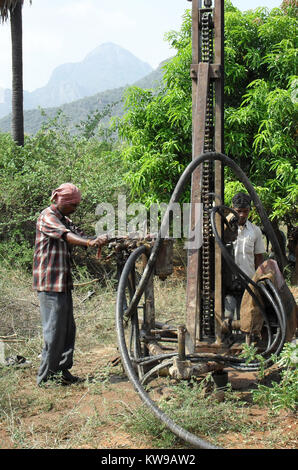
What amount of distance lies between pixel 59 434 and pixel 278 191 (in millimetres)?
6634

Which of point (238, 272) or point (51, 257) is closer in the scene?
point (238, 272)

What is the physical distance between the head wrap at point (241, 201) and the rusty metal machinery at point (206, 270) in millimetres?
204

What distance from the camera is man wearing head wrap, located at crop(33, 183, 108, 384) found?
15.6 ft

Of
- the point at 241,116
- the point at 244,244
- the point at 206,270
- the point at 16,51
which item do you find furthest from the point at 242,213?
the point at 16,51

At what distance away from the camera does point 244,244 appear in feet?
17.5

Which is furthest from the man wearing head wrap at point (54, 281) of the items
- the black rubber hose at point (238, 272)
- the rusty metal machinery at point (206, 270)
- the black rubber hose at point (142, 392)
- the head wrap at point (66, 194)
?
the black rubber hose at point (238, 272)

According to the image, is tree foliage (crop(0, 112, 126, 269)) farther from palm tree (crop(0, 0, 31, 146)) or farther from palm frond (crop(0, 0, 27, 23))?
palm frond (crop(0, 0, 27, 23))

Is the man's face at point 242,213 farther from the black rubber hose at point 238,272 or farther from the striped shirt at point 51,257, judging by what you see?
the striped shirt at point 51,257

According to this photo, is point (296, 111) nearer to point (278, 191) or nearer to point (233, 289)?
point (278, 191)

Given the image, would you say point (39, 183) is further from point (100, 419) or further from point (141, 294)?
point (100, 419)

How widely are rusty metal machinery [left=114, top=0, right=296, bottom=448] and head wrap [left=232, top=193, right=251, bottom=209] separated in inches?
8.0

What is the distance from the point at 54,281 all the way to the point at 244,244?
1903 mm

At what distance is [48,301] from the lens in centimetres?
480

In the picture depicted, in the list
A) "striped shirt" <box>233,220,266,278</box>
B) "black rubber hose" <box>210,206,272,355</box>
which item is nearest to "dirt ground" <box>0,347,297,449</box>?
"black rubber hose" <box>210,206,272,355</box>
